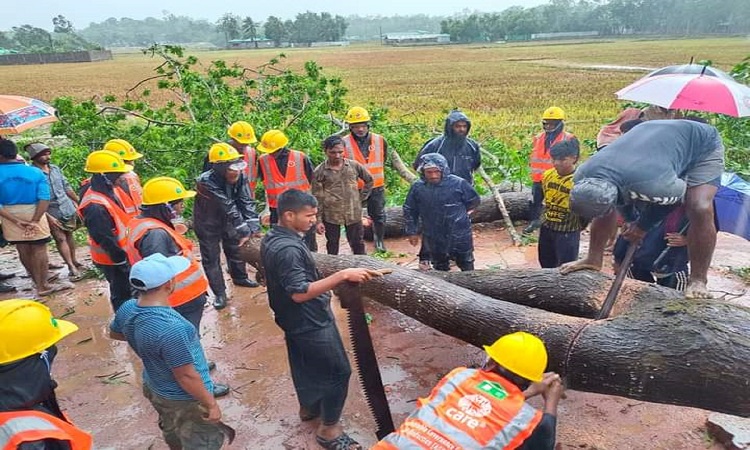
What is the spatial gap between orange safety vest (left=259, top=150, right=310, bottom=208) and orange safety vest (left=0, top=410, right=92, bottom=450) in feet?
12.1

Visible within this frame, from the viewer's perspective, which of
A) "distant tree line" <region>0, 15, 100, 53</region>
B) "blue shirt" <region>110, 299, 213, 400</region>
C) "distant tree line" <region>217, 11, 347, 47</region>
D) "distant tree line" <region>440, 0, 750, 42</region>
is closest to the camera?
"blue shirt" <region>110, 299, 213, 400</region>

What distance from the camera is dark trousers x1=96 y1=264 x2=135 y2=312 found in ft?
14.8

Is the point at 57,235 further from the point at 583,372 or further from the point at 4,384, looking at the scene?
the point at 583,372

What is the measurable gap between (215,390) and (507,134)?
39.1 ft

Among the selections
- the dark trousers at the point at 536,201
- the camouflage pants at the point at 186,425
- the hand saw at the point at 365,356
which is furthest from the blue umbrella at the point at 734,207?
the camouflage pants at the point at 186,425

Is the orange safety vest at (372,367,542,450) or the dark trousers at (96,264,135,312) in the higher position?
the orange safety vest at (372,367,542,450)

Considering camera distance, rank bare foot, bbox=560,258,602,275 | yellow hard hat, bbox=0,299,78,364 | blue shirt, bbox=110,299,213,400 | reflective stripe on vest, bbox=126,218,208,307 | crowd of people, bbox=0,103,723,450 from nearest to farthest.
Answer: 1. yellow hard hat, bbox=0,299,78,364
2. crowd of people, bbox=0,103,723,450
3. blue shirt, bbox=110,299,213,400
4. reflective stripe on vest, bbox=126,218,208,307
5. bare foot, bbox=560,258,602,275

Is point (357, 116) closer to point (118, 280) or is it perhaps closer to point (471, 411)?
point (118, 280)

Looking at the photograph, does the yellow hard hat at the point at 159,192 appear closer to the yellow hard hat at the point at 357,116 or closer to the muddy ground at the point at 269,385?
the muddy ground at the point at 269,385

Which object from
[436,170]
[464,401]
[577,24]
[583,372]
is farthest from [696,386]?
[577,24]

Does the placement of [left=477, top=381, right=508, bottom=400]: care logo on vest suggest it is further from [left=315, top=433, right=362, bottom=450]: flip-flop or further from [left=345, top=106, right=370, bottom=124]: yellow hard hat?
[left=345, top=106, right=370, bottom=124]: yellow hard hat

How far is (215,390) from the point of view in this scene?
3.87 m

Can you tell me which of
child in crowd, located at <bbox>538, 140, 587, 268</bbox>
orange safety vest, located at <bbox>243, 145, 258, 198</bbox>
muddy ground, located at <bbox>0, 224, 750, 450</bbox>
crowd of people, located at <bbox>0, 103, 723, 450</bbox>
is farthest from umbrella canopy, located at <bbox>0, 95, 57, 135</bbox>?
child in crowd, located at <bbox>538, 140, 587, 268</bbox>

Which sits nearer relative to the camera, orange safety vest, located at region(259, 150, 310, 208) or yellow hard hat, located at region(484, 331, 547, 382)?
yellow hard hat, located at region(484, 331, 547, 382)
